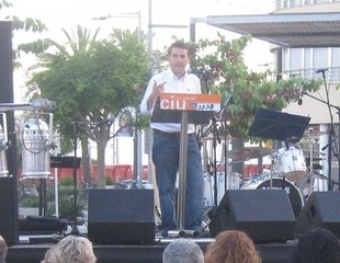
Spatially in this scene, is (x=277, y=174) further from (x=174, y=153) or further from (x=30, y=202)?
(x=30, y=202)

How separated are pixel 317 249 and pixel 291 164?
7.29m

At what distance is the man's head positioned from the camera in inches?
301

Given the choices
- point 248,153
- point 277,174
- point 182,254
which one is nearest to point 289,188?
point 277,174

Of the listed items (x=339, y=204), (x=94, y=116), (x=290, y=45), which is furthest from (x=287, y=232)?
(x=94, y=116)

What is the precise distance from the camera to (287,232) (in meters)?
7.12

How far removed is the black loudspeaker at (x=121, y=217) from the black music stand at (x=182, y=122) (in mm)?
539

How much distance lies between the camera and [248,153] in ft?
40.5

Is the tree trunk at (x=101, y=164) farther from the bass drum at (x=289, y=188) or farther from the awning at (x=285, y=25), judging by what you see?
the bass drum at (x=289, y=188)

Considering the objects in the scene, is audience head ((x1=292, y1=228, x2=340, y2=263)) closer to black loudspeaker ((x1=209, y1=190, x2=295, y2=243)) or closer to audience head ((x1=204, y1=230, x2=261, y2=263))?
audience head ((x1=204, y1=230, x2=261, y2=263))

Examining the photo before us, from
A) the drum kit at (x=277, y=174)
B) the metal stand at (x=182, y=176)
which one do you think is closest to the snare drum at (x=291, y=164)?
the drum kit at (x=277, y=174)

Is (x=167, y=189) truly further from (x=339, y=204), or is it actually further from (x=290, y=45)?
(x=290, y=45)

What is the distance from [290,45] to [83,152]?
28.2ft

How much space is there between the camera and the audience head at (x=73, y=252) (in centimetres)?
463

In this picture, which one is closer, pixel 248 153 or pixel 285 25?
pixel 248 153
